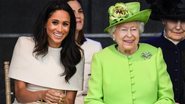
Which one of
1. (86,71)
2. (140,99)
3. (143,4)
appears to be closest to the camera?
(140,99)

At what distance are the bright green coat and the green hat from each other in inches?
9.8

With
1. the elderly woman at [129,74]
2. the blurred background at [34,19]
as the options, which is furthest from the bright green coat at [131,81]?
the blurred background at [34,19]

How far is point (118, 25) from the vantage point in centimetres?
429

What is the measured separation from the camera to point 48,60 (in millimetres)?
4566

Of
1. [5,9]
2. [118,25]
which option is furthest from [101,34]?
[118,25]

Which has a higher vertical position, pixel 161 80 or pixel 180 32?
pixel 180 32

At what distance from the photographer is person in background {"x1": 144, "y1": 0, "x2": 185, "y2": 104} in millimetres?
4660

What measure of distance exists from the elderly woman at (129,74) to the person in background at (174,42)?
387 mm

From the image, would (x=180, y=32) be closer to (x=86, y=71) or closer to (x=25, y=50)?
(x=86, y=71)

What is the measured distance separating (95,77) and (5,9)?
2349mm

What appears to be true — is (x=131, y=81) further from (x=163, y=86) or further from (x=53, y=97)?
(x=53, y=97)

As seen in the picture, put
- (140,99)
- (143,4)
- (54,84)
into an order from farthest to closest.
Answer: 1. (143,4)
2. (54,84)
3. (140,99)

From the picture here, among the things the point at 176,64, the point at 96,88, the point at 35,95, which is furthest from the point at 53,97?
the point at 176,64

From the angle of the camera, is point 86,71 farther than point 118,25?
Yes
